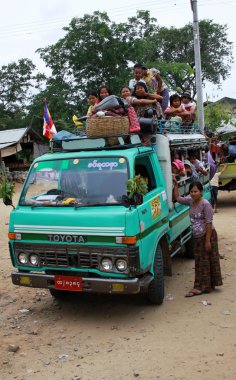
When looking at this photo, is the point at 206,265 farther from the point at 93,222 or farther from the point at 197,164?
the point at 197,164

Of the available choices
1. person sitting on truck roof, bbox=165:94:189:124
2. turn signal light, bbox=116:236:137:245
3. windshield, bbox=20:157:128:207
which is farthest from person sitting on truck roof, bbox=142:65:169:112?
turn signal light, bbox=116:236:137:245

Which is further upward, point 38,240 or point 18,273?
point 38,240

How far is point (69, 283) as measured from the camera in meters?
4.66

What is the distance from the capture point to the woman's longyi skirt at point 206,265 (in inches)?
220

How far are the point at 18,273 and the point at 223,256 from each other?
12.8 feet

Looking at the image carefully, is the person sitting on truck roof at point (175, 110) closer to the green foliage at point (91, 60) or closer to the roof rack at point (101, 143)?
the roof rack at point (101, 143)

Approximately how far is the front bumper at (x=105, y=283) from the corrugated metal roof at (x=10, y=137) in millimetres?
20234

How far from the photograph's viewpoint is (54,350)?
4.29m

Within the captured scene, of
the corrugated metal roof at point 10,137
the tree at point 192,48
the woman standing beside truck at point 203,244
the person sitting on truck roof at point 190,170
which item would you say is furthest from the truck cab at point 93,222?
the tree at point 192,48

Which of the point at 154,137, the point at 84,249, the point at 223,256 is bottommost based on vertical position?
the point at 223,256

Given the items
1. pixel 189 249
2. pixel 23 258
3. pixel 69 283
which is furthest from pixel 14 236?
pixel 189 249

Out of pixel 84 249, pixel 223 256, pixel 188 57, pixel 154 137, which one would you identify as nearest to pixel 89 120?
pixel 154 137

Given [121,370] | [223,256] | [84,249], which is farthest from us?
[223,256]

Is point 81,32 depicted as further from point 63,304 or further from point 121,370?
point 121,370
